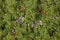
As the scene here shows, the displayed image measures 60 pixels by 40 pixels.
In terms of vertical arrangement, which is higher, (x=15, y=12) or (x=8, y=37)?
(x=15, y=12)

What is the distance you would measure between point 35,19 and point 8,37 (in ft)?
0.91

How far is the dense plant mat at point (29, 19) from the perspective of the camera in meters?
1.71

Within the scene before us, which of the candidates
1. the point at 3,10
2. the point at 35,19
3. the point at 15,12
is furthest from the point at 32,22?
→ the point at 3,10

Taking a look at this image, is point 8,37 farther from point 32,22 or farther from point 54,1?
point 54,1

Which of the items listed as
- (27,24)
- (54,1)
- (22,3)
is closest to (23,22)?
(27,24)

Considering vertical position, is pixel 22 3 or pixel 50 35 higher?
pixel 22 3

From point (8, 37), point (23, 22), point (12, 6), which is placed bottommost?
point (8, 37)

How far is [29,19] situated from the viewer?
1.78m

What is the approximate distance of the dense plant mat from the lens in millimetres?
1715

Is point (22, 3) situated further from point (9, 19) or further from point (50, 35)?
point (50, 35)

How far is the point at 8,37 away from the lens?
71.7 inches

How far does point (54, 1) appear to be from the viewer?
5.60 feet

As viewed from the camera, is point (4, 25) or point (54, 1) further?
point (4, 25)

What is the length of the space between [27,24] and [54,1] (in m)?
0.29
